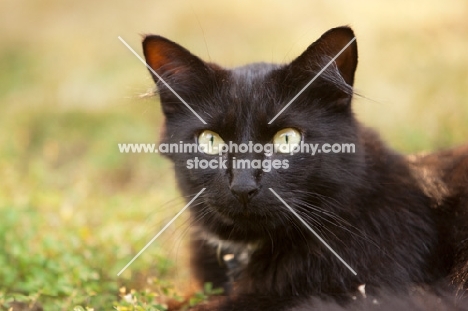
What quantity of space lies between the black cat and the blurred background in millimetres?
345

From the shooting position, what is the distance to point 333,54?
98.2 inches

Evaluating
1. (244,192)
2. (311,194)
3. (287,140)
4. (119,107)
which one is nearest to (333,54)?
(287,140)

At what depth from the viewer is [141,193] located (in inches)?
192

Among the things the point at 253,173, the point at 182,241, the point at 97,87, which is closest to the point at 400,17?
the point at 97,87

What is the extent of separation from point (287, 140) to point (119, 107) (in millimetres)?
4419

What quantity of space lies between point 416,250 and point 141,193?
9.41ft

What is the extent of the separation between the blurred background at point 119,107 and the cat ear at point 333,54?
436mm

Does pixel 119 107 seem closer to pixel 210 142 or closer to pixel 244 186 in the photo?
pixel 210 142

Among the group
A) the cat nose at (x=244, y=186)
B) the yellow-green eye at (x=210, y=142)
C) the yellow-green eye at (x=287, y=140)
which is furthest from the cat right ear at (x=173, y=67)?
the cat nose at (x=244, y=186)

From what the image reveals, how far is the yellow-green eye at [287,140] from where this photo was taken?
2491mm

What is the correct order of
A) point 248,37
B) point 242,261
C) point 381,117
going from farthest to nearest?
point 248,37 < point 381,117 < point 242,261

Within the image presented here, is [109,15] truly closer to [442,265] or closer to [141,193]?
[141,193]

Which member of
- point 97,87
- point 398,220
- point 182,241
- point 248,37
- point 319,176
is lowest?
point 182,241

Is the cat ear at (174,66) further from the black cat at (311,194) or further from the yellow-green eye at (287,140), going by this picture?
the yellow-green eye at (287,140)
